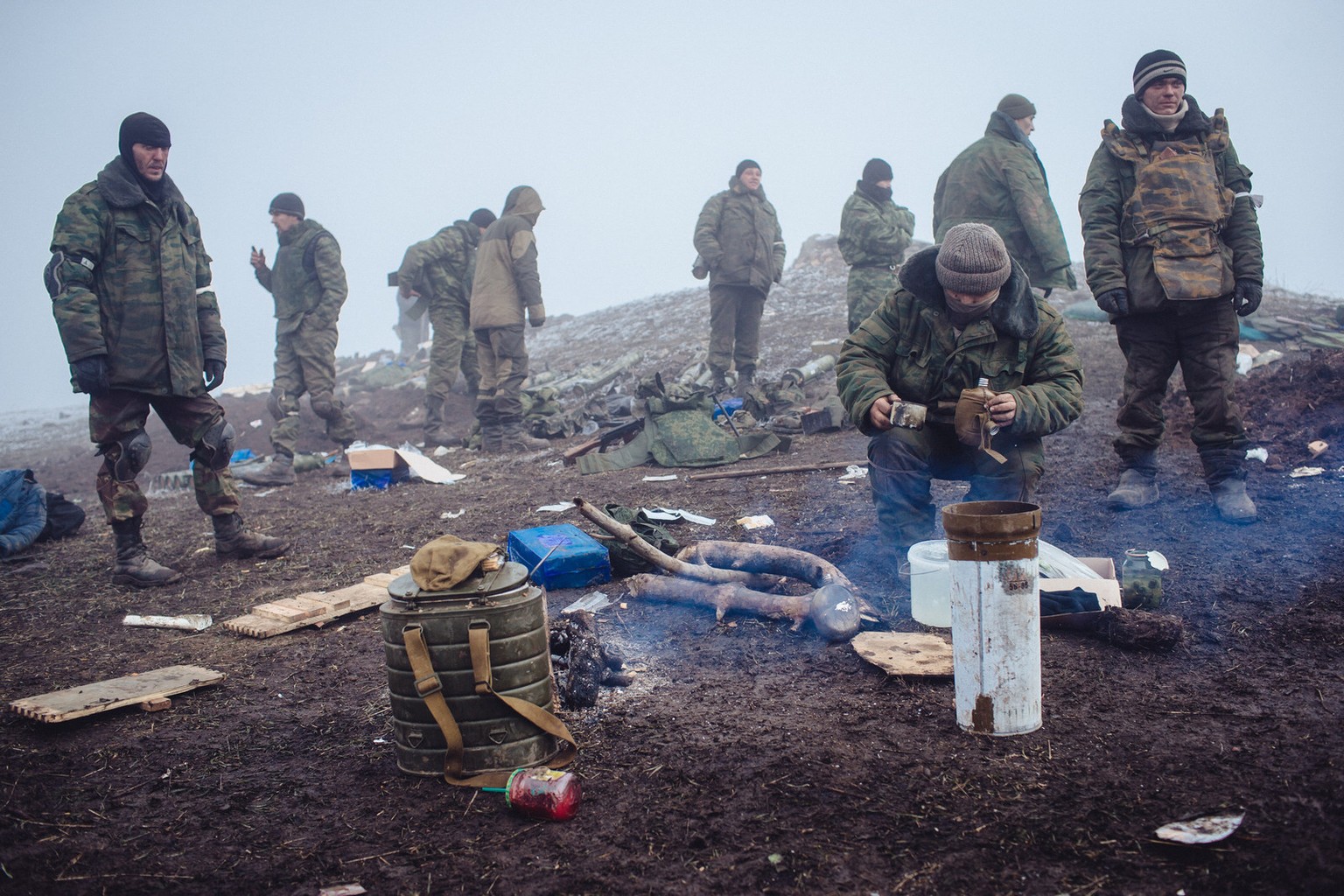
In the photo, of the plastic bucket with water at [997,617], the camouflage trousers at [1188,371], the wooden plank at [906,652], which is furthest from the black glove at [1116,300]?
the plastic bucket with water at [997,617]

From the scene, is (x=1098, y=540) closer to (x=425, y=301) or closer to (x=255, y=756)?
(x=255, y=756)

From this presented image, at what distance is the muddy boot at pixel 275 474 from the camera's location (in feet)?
28.0

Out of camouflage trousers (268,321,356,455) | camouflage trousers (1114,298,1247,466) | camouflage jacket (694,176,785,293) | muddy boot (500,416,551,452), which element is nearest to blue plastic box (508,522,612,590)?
camouflage trousers (1114,298,1247,466)

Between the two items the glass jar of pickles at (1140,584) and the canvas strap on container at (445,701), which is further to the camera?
the glass jar of pickles at (1140,584)

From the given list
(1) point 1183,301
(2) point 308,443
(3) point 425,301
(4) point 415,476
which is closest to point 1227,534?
(1) point 1183,301

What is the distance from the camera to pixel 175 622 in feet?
13.3

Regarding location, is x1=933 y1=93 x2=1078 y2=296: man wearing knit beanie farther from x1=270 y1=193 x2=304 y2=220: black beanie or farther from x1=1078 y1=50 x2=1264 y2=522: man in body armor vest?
x1=270 y1=193 x2=304 y2=220: black beanie

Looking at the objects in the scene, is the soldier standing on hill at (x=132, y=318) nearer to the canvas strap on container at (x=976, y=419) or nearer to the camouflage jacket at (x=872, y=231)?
the canvas strap on container at (x=976, y=419)

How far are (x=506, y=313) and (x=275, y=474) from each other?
287 centimetres

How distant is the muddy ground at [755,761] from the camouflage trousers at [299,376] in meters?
4.56

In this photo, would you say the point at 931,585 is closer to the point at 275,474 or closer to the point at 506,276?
the point at 506,276

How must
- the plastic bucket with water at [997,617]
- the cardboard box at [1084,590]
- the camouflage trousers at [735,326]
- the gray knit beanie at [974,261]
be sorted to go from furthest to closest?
the camouflage trousers at [735,326], the gray knit beanie at [974,261], the cardboard box at [1084,590], the plastic bucket with water at [997,617]

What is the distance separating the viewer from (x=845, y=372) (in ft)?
12.4

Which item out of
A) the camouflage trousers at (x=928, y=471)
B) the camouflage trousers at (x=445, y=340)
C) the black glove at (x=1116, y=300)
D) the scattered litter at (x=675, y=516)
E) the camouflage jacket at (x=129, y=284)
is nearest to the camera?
the camouflage trousers at (x=928, y=471)
